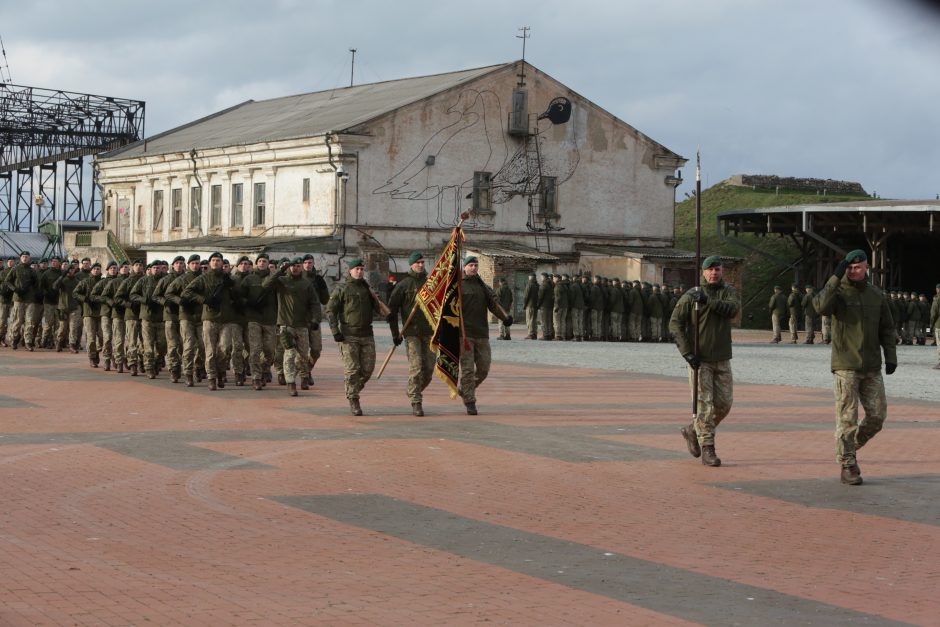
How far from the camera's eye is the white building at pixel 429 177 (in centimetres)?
5266

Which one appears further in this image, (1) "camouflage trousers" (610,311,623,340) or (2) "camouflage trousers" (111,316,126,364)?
(1) "camouflage trousers" (610,311,623,340)

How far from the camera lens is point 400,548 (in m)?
9.61

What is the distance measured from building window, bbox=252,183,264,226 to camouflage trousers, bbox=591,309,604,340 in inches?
677

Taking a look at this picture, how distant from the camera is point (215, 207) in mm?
58844

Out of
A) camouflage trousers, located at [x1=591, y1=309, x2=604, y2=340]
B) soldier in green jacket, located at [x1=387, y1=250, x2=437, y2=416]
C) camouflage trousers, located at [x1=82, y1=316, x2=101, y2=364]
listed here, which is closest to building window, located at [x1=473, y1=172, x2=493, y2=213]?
camouflage trousers, located at [x1=591, y1=309, x2=604, y2=340]

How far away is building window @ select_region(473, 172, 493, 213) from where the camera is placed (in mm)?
55344

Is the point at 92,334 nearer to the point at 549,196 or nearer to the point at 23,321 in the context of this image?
the point at 23,321

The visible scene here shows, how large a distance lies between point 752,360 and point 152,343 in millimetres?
14066

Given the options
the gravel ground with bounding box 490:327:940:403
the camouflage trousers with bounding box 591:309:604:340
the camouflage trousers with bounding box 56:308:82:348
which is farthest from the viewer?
the camouflage trousers with bounding box 591:309:604:340

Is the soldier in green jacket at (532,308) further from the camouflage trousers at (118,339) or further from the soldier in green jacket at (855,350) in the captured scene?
the soldier in green jacket at (855,350)

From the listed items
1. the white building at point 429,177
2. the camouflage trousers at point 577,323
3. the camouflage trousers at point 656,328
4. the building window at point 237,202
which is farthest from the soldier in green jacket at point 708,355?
Answer: the building window at point 237,202

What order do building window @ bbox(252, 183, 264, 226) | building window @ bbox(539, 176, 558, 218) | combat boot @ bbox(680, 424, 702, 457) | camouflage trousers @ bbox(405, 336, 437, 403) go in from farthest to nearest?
building window @ bbox(539, 176, 558, 218)
building window @ bbox(252, 183, 264, 226)
camouflage trousers @ bbox(405, 336, 437, 403)
combat boot @ bbox(680, 424, 702, 457)

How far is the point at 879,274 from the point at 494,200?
561 inches

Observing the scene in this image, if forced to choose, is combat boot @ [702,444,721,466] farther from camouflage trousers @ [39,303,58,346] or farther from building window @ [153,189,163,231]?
building window @ [153,189,163,231]
